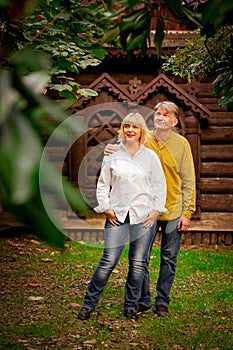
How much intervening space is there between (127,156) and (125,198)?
1.14ft

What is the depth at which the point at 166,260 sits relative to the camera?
5031mm

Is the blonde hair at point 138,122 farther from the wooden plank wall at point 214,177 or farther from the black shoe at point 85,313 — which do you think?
the wooden plank wall at point 214,177

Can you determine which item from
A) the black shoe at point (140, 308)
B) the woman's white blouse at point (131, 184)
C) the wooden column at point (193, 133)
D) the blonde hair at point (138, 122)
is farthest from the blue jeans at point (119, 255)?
the wooden column at point (193, 133)

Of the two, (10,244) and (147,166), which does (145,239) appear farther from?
(10,244)

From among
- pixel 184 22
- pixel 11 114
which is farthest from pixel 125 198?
pixel 11 114

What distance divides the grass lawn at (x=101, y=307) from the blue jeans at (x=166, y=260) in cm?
18

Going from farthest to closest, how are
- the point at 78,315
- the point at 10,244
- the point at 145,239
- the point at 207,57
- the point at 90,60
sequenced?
the point at 10,244
the point at 78,315
the point at 145,239
the point at 90,60
the point at 207,57

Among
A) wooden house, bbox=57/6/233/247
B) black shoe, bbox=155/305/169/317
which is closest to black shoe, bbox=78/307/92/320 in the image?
black shoe, bbox=155/305/169/317

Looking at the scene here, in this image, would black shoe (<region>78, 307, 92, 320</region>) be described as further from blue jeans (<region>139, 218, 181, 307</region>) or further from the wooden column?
the wooden column

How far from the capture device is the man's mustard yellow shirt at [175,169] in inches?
193

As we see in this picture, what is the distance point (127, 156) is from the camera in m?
4.71

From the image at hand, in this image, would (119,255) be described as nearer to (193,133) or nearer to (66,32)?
(66,32)

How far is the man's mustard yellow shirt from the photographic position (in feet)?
16.1

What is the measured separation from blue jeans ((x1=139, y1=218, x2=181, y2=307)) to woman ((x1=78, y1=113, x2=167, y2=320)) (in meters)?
0.20
